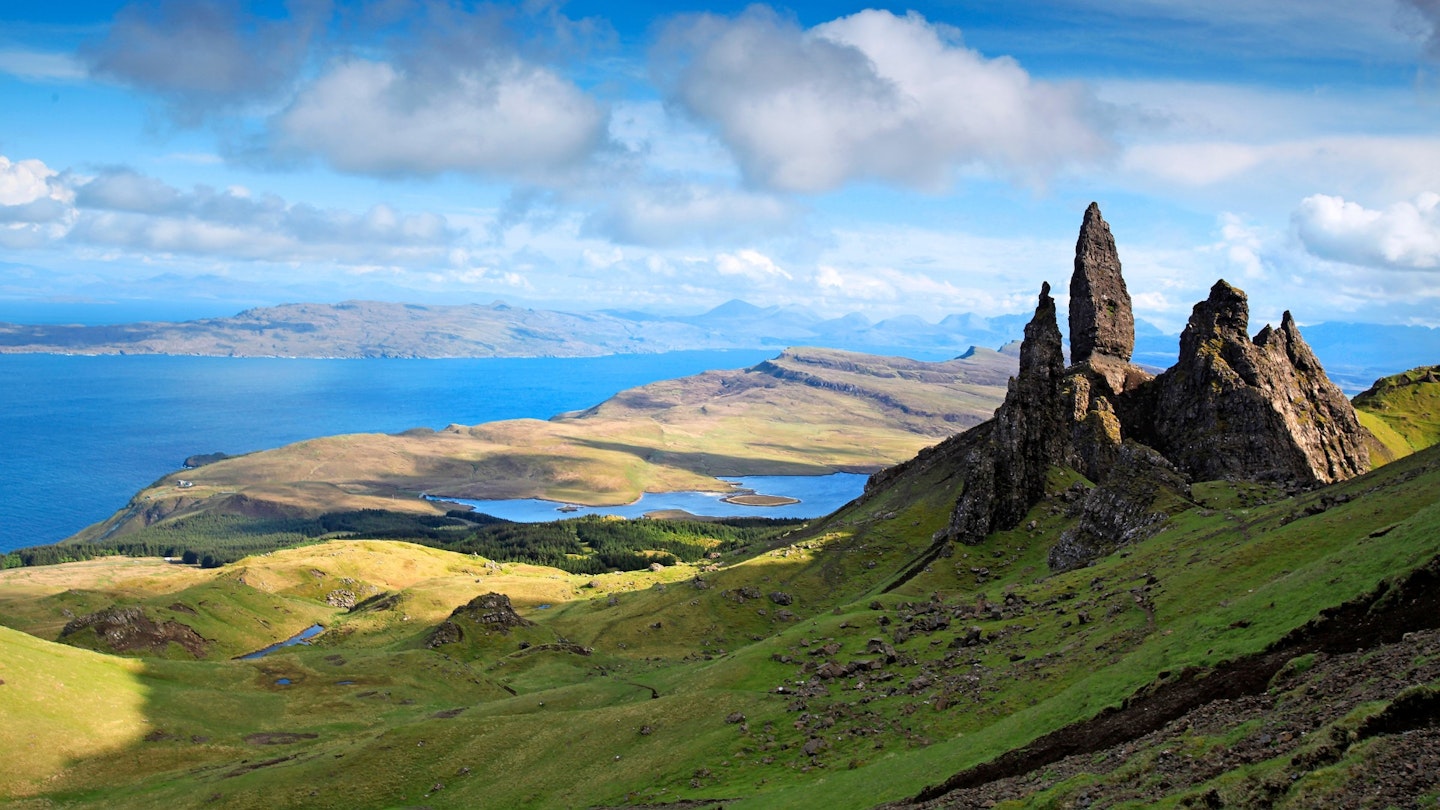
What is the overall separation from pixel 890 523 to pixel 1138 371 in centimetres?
5005

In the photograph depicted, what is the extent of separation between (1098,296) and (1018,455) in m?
48.0

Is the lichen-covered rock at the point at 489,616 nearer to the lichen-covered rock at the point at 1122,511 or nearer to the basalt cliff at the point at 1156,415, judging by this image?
the basalt cliff at the point at 1156,415

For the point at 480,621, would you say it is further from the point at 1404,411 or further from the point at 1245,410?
the point at 1404,411

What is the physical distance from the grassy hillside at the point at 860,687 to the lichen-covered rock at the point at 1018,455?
332 centimetres

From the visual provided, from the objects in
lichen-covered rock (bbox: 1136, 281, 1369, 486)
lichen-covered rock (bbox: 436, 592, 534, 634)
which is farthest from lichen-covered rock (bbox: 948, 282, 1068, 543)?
lichen-covered rock (bbox: 436, 592, 534, 634)

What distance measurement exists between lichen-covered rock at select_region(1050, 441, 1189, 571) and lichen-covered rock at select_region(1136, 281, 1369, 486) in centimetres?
2711

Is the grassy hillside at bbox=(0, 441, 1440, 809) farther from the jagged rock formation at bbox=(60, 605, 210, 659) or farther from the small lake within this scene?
the small lake

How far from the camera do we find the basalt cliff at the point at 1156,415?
124m

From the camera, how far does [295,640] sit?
566ft

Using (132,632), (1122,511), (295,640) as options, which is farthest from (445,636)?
(1122,511)

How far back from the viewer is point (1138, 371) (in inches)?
6240

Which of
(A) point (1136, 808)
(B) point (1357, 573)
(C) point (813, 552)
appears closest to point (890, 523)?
(C) point (813, 552)

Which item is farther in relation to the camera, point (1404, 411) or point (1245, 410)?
point (1404, 411)

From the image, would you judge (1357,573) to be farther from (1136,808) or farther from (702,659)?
(702,659)
